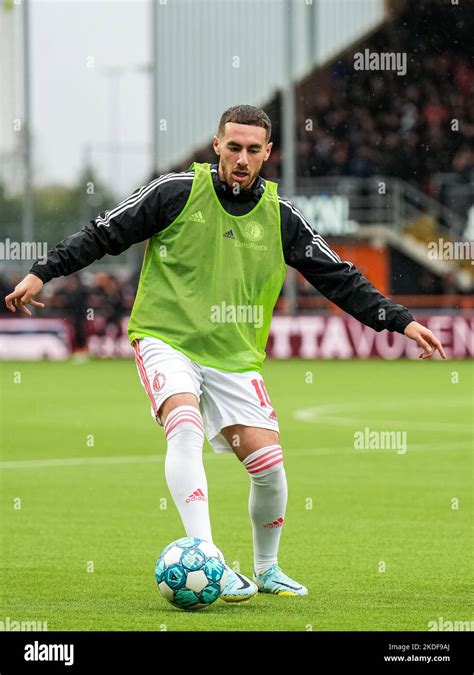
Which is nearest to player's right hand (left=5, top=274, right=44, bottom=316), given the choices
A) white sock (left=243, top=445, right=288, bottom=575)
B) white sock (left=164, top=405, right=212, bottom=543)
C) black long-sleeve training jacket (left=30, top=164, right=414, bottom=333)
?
black long-sleeve training jacket (left=30, top=164, right=414, bottom=333)

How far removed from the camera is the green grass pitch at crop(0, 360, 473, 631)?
7137mm

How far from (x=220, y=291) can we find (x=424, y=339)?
1034 millimetres

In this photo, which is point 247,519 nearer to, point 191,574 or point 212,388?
point 212,388

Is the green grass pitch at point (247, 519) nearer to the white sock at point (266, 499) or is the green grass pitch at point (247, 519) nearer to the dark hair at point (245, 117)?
the white sock at point (266, 499)

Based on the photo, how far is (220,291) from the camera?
7438 millimetres

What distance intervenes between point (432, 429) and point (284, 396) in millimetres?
5431

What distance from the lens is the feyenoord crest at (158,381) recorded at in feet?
23.9

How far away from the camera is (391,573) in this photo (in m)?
8.36

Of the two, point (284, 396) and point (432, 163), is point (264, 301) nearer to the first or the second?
point (284, 396)

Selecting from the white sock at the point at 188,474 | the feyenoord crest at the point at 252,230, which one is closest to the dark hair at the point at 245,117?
the feyenoord crest at the point at 252,230

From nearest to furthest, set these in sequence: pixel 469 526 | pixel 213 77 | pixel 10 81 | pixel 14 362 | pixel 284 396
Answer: pixel 469 526 → pixel 284 396 → pixel 14 362 → pixel 10 81 → pixel 213 77

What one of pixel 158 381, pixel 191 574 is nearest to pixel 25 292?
pixel 158 381

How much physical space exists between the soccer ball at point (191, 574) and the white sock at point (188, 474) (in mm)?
96

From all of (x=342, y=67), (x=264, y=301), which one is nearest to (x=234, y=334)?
(x=264, y=301)
